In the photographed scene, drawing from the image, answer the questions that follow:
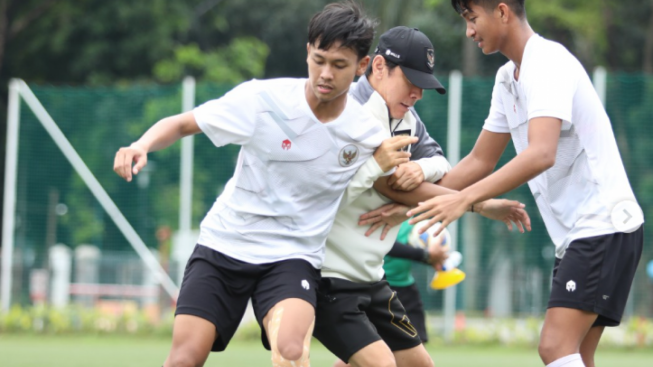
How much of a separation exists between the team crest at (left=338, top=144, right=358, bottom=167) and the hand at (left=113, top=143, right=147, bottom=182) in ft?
3.08

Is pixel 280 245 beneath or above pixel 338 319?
above

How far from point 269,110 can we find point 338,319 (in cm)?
104

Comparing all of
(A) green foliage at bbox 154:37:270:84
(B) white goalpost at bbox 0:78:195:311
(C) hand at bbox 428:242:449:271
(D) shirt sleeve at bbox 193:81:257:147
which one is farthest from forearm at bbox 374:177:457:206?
(A) green foliage at bbox 154:37:270:84

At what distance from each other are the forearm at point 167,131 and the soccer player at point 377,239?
817 millimetres

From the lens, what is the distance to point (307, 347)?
4.39 metres

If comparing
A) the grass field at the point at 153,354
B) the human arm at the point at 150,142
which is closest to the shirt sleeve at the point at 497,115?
the human arm at the point at 150,142

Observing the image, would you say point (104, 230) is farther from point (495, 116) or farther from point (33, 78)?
point (33, 78)

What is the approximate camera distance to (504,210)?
4934mm

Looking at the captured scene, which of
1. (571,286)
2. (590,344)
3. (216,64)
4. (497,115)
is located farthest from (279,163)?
(216,64)

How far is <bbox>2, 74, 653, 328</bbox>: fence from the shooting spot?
1273cm

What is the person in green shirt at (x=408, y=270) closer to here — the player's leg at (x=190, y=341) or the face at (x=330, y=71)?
the face at (x=330, y=71)

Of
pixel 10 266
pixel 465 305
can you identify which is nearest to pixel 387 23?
pixel 465 305

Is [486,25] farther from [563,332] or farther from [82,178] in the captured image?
[82,178]

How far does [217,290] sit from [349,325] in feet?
2.17
